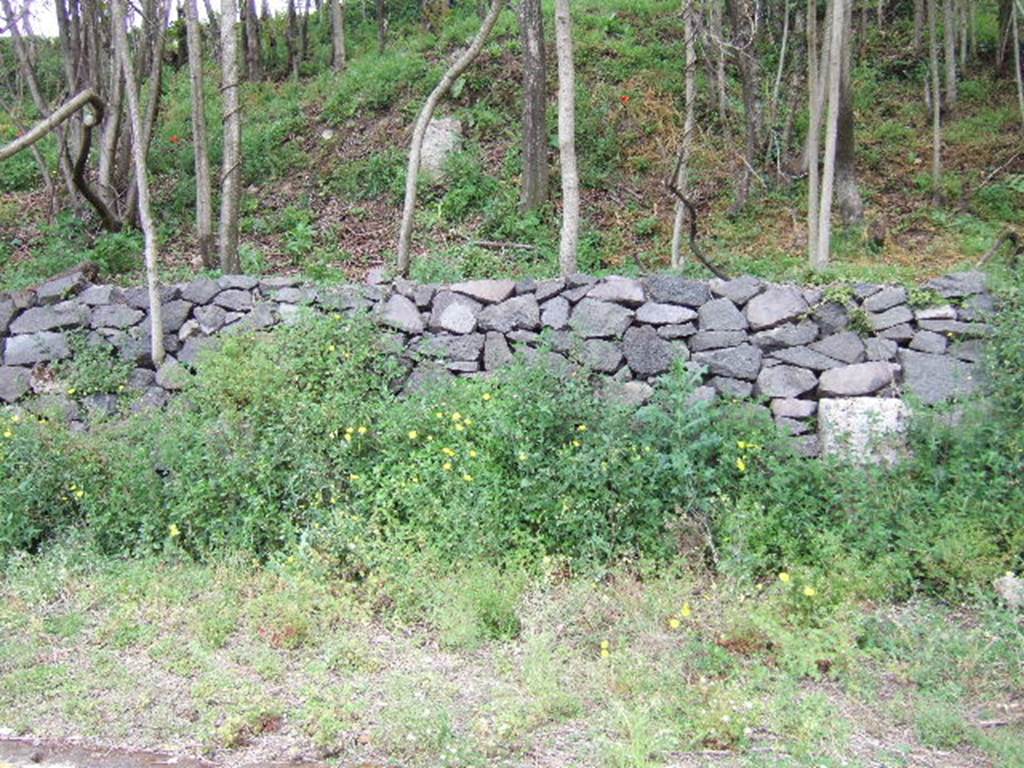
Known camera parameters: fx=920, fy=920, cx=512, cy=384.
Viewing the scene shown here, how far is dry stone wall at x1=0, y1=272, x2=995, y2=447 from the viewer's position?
22.3ft

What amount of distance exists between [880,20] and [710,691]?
14.5 m

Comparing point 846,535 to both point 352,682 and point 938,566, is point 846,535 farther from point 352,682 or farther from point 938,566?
point 352,682

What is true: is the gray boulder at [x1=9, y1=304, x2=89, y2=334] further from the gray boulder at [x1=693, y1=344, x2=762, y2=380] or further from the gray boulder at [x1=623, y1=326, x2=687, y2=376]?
the gray boulder at [x1=693, y1=344, x2=762, y2=380]

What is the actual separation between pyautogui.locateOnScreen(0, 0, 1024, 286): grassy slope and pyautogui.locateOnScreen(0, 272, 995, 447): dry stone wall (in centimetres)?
80

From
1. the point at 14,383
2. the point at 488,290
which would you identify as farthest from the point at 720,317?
the point at 14,383

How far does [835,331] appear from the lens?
22.9ft

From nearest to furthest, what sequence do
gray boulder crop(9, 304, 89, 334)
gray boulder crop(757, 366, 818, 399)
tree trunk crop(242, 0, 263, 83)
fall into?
gray boulder crop(757, 366, 818, 399), gray boulder crop(9, 304, 89, 334), tree trunk crop(242, 0, 263, 83)

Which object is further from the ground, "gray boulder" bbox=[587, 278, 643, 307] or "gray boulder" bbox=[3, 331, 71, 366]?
"gray boulder" bbox=[587, 278, 643, 307]

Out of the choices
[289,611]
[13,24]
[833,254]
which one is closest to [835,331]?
[833,254]

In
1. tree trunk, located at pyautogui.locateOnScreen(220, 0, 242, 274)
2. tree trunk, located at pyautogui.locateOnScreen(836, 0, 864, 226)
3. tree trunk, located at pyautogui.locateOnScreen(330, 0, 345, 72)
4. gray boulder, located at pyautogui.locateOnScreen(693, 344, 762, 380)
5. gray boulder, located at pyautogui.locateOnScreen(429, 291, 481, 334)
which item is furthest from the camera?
tree trunk, located at pyautogui.locateOnScreen(330, 0, 345, 72)

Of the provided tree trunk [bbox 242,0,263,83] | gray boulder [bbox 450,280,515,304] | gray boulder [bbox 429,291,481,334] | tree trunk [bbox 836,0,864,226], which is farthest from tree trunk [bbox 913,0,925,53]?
tree trunk [bbox 242,0,263,83]

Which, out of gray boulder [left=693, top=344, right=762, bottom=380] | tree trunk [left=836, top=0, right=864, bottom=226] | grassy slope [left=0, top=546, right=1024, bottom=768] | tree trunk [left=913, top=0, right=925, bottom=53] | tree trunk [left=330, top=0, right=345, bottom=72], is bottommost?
grassy slope [left=0, top=546, right=1024, bottom=768]

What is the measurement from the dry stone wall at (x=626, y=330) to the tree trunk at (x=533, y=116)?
358 cm

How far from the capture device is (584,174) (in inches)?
456
